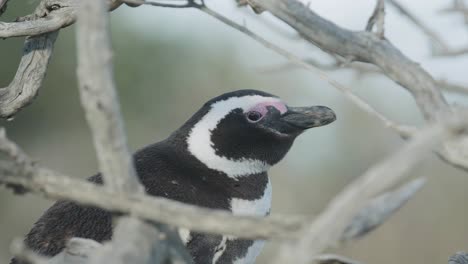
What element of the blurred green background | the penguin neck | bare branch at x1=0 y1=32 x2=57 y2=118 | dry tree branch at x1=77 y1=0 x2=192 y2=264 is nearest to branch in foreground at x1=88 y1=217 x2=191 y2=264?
dry tree branch at x1=77 y1=0 x2=192 y2=264

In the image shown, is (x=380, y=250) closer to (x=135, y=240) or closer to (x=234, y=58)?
(x=234, y=58)

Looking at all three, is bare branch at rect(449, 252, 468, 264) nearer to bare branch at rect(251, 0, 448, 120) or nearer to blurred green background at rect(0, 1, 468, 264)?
bare branch at rect(251, 0, 448, 120)

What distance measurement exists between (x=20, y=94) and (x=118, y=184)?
1035 millimetres

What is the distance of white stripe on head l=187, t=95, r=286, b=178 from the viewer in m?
2.83

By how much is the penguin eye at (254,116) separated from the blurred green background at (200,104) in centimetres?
442

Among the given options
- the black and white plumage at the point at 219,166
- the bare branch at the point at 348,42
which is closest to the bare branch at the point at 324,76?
the bare branch at the point at 348,42

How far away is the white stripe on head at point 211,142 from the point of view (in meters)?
2.83

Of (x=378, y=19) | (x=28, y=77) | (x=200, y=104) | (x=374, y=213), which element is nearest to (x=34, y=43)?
(x=28, y=77)

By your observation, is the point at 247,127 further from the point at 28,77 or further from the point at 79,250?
the point at 79,250

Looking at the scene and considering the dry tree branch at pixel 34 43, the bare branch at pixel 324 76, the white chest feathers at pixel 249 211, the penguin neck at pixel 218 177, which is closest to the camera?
the bare branch at pixel 324 76

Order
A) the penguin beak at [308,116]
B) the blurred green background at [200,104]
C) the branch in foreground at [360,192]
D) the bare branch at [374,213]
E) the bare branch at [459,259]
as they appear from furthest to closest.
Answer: the blurred green background at [200,104] → the penguin beak at [308,116] → the bare branch at [459,259] → the bare branch at [374,213] → the branch in foreground at [360,192]

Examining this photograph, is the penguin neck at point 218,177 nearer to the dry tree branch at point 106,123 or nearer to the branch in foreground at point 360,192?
the dry tree branch at point 106,123

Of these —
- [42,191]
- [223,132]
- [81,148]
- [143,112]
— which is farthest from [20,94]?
[143,112]

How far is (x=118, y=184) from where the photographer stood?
147cm
